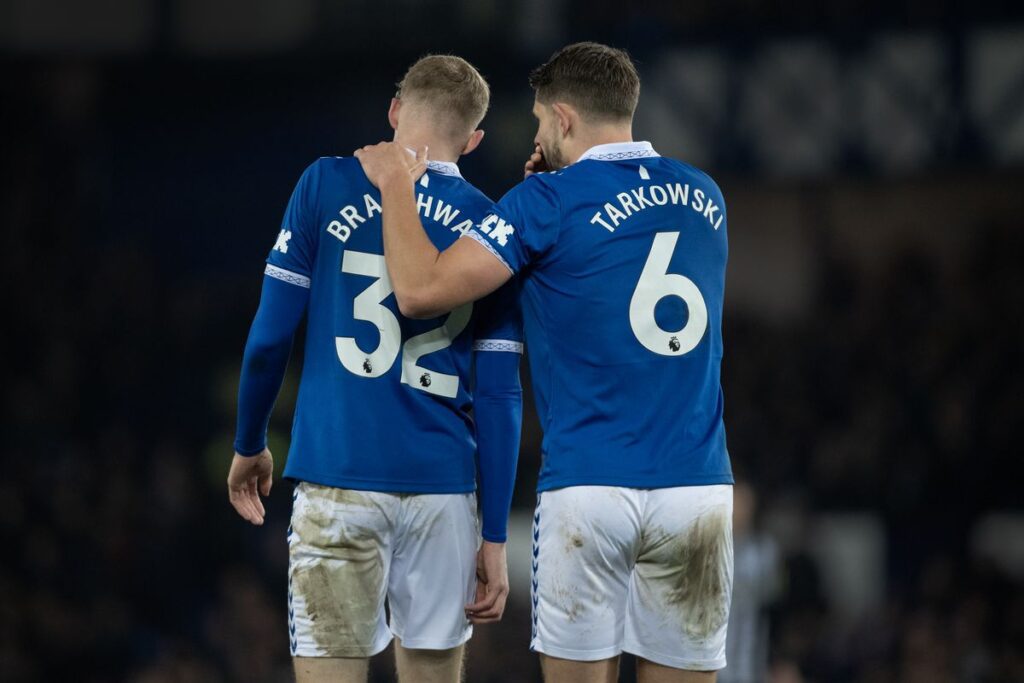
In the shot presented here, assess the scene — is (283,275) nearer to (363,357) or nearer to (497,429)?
(363,357)

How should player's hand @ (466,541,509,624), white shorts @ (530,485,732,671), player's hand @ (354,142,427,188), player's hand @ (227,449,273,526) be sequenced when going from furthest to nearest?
1. player's hand @ (227,449,273,526)
2. player's hand @ (466,541,509,624)
3. player's hand @ (354,142,427,188)
4. white shorts @ (530,485,732,671)

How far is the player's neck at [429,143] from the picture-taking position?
14.0 feet

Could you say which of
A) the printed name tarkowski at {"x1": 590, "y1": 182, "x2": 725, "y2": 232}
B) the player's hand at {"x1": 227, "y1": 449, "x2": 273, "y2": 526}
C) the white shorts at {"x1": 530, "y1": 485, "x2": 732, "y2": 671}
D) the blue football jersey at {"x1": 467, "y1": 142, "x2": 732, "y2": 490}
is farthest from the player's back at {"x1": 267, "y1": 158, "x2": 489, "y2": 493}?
the printed name tarkowski at {"x1": 590, "y1": 182, "x2": 725, "y2": 232}

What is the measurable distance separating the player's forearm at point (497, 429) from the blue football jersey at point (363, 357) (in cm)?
7

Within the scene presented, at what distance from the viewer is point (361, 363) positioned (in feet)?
13.5

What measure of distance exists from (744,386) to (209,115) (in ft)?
29.6

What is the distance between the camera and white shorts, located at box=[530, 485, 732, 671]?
3.87 meters

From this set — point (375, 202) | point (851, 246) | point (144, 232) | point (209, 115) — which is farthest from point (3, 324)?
point (375, 202)

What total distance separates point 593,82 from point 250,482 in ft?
5.29

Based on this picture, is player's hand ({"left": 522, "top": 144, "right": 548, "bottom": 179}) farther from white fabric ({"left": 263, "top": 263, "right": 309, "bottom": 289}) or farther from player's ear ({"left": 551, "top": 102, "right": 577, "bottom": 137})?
white fabric ({"left": 263, "top": 263, "right": 309, "bottom": 289})

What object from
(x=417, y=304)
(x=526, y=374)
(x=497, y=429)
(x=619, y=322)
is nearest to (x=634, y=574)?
(x=497, y=429)

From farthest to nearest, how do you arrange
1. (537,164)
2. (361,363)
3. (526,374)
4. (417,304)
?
1. (526,374)
2. (537,164)
3. (361,363)
4. (417,304)

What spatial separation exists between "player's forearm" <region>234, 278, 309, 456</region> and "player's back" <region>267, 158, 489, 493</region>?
6 centimetres

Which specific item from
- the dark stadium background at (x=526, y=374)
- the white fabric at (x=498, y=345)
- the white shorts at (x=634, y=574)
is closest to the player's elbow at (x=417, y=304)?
the white fabric at (x=498, y=345)
